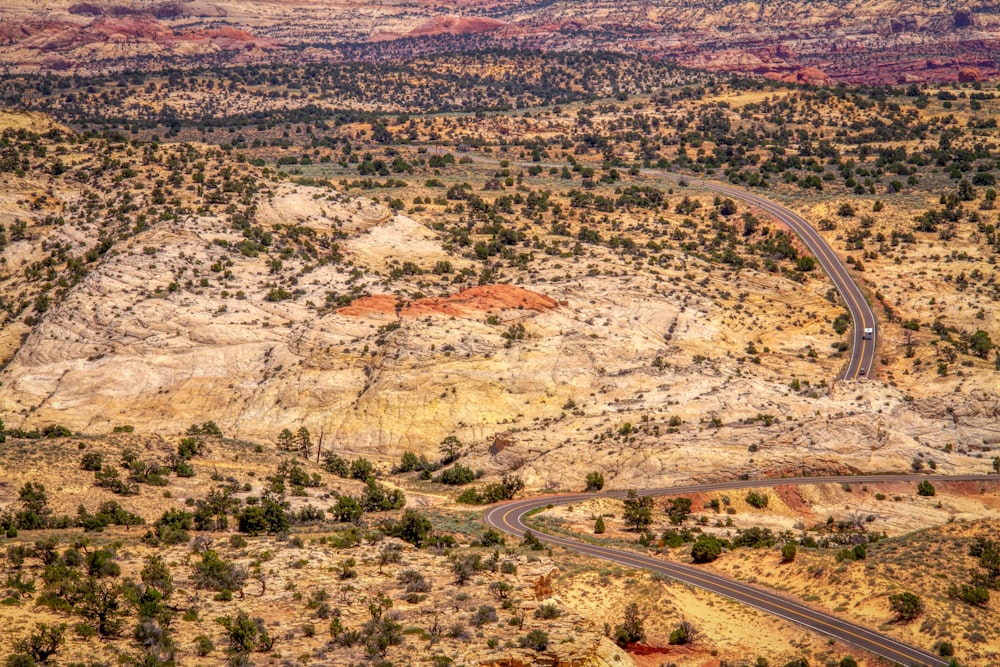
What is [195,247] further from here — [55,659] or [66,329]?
[55,659]

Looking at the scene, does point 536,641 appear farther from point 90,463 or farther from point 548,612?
point 90,463

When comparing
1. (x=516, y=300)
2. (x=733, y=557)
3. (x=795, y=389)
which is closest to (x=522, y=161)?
(x=516, y=300)

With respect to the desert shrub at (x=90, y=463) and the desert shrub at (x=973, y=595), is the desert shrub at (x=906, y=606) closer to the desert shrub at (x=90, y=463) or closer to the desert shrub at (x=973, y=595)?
the desert shrub at (x=973, y=595)

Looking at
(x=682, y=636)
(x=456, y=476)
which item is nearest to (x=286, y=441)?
(x=456, y=476)

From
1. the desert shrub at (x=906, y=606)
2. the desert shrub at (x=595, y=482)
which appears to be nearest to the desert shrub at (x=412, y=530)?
the desert shrub at (x=595, y=482)

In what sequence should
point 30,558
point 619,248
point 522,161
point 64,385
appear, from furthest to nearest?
1. point 522,161
2. point 619,248
3. point 64,385
4. point 30,558
